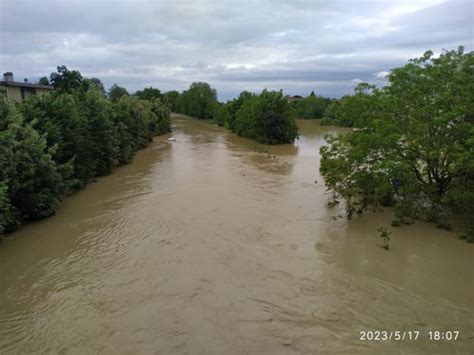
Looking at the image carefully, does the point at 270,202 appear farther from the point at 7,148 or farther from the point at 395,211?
the point at 7,148

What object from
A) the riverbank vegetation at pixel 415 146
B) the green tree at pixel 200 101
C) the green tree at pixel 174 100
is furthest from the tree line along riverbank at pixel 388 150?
the green tree at pixel 174 100

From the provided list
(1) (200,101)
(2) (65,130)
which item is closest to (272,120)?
(2) (65,130)

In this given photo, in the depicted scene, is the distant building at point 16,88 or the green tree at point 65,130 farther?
the distant building at point 16,88

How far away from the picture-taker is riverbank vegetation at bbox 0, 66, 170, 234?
499 inches

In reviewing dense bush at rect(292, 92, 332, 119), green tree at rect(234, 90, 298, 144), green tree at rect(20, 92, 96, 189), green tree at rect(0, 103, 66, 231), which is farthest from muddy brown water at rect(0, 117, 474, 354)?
dense bush at rect(292, 92, 332, 119)

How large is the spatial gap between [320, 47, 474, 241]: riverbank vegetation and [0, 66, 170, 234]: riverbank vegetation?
11.4 m

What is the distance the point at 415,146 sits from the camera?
13289 mm

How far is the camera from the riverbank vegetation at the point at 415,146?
12384 mm

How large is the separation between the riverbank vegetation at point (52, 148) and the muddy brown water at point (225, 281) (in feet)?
3.61

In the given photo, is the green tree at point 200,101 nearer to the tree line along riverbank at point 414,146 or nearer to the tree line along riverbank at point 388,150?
the tree line along riverbank at point 388,150

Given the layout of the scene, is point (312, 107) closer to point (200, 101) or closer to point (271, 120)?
point (200, 101)

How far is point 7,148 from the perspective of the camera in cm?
1178

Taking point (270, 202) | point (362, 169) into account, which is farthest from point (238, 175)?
point (362, 169)

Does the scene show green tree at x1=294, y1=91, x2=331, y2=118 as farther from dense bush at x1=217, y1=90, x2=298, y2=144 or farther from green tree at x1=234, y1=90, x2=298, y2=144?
green tree at x1=234, y1=90, x2=298, y2=144
